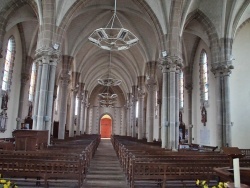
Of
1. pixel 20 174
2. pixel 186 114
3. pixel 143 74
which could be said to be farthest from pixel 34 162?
pixel 143 74

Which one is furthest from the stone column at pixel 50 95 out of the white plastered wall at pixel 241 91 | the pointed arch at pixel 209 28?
the white plastered wall at pixel 241 91

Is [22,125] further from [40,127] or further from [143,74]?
[143,74]

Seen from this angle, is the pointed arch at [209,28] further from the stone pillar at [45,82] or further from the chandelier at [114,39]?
the stone pillar at [45,82]

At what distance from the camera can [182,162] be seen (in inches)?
278

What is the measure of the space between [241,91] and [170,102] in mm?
6555

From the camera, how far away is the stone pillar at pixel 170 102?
578 inches

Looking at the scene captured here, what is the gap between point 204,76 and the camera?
21.0 meters

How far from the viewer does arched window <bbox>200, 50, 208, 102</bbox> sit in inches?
809

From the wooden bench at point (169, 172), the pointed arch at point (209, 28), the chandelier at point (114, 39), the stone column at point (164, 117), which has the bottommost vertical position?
the wooden bench at point (169, 172)

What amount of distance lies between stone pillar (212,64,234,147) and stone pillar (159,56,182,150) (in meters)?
3.18

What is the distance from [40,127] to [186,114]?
48.2 ft

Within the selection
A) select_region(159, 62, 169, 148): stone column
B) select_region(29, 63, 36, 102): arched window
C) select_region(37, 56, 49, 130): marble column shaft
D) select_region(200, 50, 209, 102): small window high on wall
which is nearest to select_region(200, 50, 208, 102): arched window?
select_region(200, 50, 209, 102): small window high on wall

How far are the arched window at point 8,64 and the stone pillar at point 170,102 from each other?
12.6 metres

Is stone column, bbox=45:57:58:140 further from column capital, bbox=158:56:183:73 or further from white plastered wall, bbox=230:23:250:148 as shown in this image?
white plastered wall, bbox=230:23:250:148
